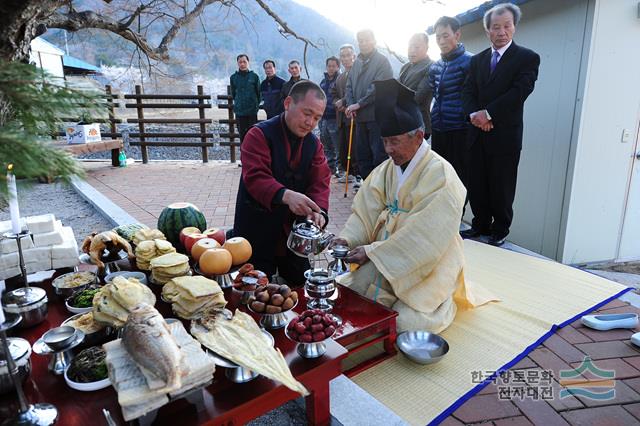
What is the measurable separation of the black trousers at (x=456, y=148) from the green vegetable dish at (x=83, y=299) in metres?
4.51

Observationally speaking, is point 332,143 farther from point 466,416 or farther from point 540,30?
point 466,416

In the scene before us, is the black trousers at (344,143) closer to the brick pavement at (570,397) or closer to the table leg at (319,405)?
the brick pavement at (570,397)

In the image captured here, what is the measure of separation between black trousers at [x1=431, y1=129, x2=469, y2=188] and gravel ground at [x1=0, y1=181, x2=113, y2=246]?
15.9ft

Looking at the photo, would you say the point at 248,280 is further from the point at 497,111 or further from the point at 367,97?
the point at 367,97

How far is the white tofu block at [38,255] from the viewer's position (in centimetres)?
269

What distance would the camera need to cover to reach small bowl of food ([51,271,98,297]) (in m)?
2.37

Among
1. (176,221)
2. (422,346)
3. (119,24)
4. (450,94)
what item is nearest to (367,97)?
(450,94)

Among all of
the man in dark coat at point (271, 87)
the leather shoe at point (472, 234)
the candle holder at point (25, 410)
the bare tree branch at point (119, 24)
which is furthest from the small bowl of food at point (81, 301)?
the man in dark coat at point (271, 87)

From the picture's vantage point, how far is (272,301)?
6.80 ft

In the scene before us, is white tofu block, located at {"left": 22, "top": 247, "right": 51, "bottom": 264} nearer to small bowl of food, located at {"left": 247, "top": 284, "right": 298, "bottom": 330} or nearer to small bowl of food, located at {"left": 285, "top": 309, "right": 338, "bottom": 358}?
small bowl of food, located at {"left": 247, "top": 284, "right": 298, "bottom": 330}

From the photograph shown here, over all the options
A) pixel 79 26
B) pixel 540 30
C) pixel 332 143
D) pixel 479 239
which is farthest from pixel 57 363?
pixel 332 143

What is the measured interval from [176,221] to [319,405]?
256 centimetres

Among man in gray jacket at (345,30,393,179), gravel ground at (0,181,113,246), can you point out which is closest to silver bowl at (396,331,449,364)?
man in gray jacket at (345,30,393,179)

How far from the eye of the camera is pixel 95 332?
1.89 m
